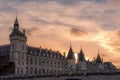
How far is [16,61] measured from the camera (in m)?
136

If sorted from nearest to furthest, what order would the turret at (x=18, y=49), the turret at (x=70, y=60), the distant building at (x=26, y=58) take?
the turret at (x=18, y=49) → the distant building at (x=26, y=58) → the turret at (x=70, y=60)

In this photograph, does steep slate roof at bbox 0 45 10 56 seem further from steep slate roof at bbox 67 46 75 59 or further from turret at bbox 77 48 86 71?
turret at bbox 77 48 86 71

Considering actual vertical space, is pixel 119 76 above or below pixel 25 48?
below

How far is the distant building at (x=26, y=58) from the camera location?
449 feet

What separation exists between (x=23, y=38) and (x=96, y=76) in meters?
64.5

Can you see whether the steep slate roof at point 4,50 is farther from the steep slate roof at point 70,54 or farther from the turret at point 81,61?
the turret at point 81,61

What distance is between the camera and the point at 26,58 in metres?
143

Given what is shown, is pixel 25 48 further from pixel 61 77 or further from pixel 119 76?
pixel 119 76

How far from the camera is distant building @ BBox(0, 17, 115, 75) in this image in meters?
137

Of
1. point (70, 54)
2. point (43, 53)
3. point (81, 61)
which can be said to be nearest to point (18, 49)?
point (43, 53)

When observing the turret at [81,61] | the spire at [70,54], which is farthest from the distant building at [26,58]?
the turret at [81,61]

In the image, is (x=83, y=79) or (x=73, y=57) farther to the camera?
(x=73, y=57)

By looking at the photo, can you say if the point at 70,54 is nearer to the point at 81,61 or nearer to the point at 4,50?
the point at 81,61

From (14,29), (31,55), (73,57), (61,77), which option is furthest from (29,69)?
(61,77)
